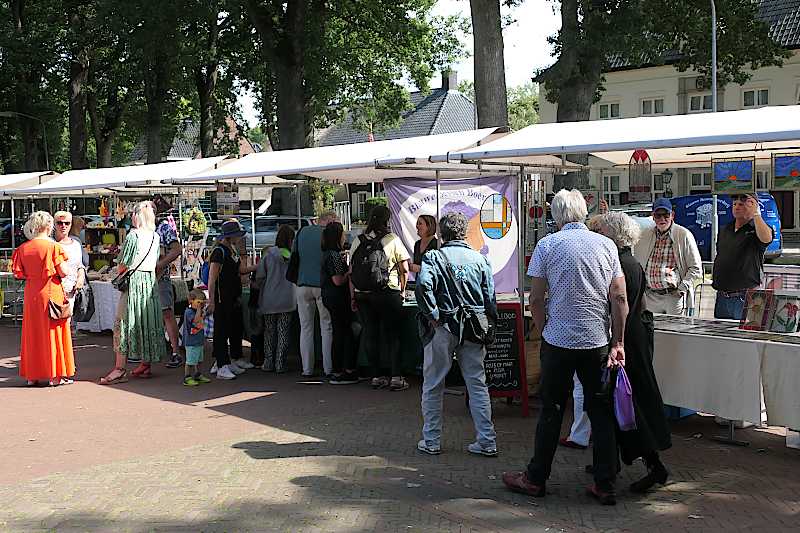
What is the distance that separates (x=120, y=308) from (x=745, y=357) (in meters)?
6.25

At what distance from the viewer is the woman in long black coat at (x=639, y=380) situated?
5508 mm

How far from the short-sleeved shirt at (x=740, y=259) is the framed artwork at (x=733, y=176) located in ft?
0.97

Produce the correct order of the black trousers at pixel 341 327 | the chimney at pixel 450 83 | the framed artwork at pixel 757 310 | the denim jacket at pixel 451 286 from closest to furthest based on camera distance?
the denim jacket at pixel 451 286 < the framed artwork at pixel 757 310 < the black trousers at pixel 341 327 < the chimney at pixel 450 83

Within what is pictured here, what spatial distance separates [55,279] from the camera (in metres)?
9.55

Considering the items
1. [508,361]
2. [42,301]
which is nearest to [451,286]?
[508,361]

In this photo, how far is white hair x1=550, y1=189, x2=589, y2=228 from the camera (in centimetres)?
555

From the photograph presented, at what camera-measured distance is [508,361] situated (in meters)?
7.78

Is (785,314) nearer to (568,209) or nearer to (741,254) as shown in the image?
(741,254)

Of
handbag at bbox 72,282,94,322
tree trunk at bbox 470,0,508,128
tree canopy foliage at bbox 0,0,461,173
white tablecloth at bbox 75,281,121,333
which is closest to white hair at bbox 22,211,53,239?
handbag at bbox 72,282,94,322

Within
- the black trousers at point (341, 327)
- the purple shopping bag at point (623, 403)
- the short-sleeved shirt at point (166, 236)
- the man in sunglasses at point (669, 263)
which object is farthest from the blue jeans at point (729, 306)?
the short-sleeved shirt at point (166, 236)

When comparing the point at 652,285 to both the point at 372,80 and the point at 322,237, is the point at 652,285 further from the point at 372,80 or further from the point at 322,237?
the point at 372,80

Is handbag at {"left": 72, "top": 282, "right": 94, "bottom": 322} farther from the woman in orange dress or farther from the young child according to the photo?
the young child

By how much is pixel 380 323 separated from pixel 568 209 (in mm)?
3832

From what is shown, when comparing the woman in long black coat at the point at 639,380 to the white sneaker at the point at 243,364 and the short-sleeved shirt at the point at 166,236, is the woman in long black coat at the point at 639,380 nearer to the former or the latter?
the white sneaker at the point at 243,364
